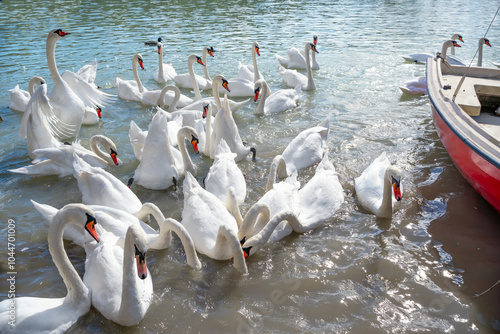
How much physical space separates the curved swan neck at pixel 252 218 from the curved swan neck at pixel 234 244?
1.08ft

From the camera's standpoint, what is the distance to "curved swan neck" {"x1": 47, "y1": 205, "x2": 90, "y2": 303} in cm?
383

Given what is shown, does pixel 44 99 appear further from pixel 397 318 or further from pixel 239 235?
pixel 397 318

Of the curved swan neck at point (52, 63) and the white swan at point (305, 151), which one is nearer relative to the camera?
the white swan at point (305, 151)

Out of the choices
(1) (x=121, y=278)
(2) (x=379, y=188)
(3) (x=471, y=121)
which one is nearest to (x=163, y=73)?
(2) (x=379, y=188)

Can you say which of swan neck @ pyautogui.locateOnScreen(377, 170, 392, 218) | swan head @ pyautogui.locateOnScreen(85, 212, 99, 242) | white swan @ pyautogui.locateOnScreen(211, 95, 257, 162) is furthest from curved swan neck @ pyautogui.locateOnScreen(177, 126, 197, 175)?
swan neck @ pyautogui.locateOnScreen(377, 170, 392, 218)

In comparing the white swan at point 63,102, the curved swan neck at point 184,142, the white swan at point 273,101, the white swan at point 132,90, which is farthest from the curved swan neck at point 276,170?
the white swan at point 132,90

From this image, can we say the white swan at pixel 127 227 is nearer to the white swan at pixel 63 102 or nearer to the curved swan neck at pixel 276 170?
the curved swan neck at pixel 276 170

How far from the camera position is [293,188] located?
561 cm

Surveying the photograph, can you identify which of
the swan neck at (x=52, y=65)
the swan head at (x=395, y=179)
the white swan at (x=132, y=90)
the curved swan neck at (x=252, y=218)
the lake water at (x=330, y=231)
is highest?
the swan neck at (x=52, y=65)

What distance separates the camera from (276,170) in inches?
235

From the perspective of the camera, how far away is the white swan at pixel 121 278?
368 centimetres

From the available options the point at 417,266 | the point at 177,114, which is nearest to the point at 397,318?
the point at 417,266

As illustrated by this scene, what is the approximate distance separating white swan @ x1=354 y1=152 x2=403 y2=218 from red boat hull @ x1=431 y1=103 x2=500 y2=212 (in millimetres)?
1033

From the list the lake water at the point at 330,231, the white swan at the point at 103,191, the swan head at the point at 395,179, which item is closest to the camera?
the lake water at the point at 330,231
